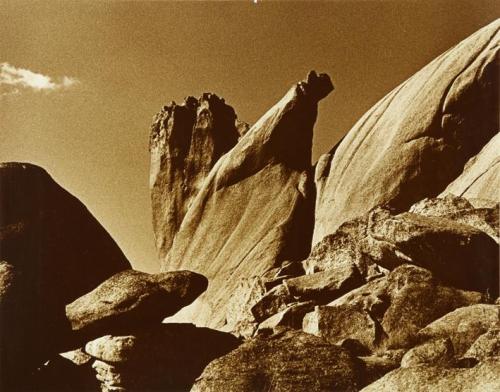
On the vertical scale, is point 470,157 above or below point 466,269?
above

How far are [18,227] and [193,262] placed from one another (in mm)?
11389

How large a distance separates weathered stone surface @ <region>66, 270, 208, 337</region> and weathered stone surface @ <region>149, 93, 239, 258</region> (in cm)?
1498

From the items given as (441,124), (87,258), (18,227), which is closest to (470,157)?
(441,124)

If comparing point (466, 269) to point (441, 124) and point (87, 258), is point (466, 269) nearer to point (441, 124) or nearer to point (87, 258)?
point (441, 124)

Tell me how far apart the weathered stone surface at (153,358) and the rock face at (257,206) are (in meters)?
8.42

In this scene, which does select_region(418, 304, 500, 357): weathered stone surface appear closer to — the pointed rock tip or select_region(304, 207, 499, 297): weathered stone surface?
select_region(304, 207, 499, 297): weathered stone surface

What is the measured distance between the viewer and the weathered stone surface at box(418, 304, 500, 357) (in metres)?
11.6

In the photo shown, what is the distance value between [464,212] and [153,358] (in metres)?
8.93

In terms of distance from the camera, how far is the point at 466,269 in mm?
14180

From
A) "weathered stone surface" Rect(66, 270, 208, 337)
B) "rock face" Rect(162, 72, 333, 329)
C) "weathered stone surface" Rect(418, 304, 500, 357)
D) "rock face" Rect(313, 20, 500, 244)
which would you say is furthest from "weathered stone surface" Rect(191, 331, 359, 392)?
"rock face" Rect(162, 72, 333, 329)

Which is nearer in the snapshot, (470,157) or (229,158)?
(470,157)

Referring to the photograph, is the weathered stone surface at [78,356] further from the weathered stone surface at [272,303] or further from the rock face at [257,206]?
the rock face at [257,206]

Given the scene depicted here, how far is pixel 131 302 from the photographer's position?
49.2ft

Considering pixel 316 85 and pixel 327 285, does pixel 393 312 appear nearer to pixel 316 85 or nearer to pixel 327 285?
pixel 327 285
